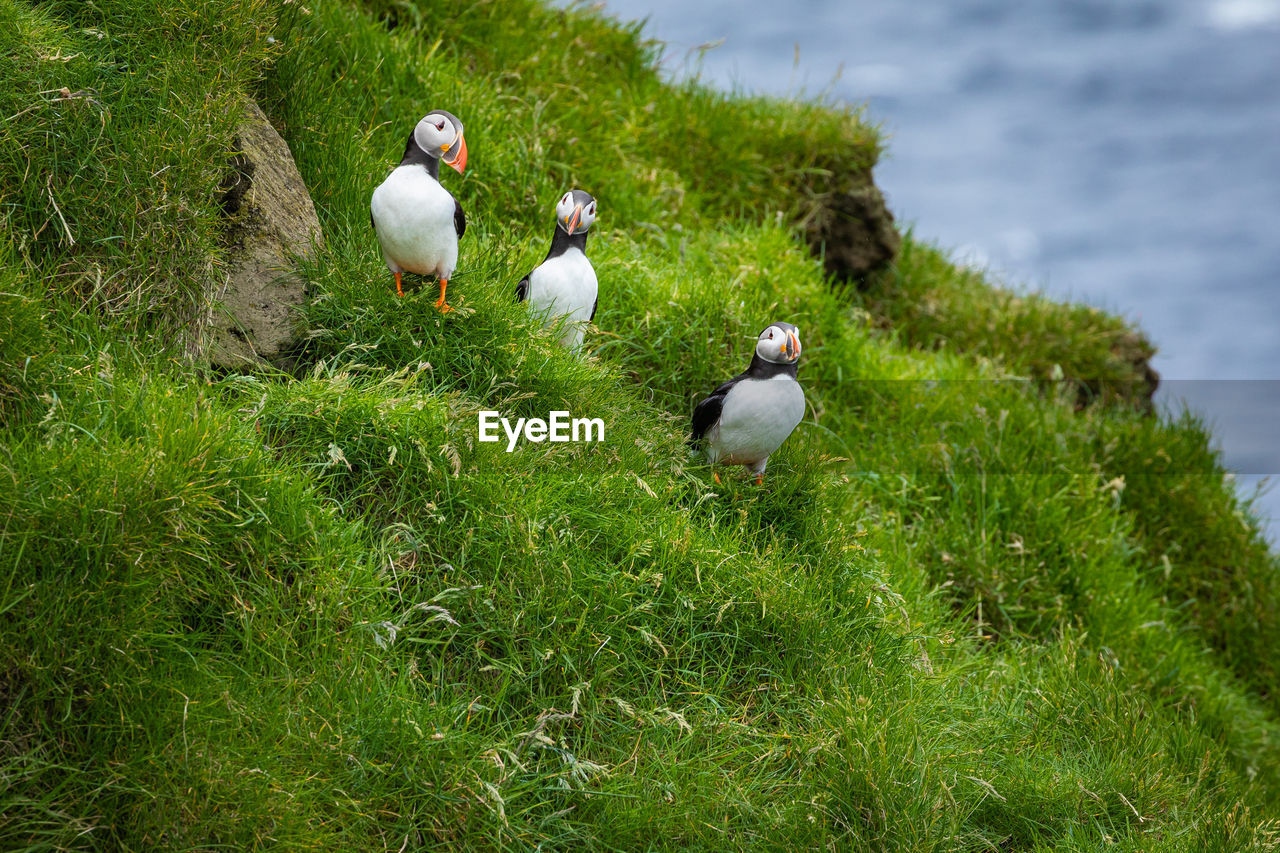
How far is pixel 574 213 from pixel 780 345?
1.28 metres

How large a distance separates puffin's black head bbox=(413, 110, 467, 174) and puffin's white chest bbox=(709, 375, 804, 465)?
1.69 metres

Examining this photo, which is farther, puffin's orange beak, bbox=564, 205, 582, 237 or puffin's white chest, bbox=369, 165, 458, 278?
puffin's orange beak, bbox=564, 205, 582, 237

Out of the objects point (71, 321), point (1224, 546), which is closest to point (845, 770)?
point (71, 321)

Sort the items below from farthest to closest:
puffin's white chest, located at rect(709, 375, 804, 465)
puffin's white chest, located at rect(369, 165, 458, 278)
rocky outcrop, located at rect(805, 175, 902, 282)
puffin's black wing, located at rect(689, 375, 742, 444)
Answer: rocky outcrop, located at rect(805, 175, 902, 282), puffin's black wing, located at rect(689, 375, 742, 444), puffin's white chest, located at rect(709, 375, 804, 465), puffin's white chest, located at rect(369, 165, 458, 278)

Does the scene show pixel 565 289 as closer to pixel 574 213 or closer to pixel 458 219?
pixel 574 213

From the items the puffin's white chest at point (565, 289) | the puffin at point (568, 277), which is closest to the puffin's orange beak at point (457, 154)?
the puffin at point (568, 277)

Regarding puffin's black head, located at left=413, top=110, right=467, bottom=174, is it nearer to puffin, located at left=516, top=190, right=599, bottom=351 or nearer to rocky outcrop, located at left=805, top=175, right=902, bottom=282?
puffin, located at left=516, top=190, right=599, bottom=351

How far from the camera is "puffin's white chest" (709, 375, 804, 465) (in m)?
4.47

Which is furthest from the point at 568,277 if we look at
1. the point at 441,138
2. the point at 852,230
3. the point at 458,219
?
the point at 852,230

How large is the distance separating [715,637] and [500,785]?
1.24m

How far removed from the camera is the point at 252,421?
158 inches

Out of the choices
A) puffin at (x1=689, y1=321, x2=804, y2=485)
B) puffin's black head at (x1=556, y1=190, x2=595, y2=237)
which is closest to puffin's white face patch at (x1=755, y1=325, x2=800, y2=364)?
puffin at (x1=689, y1=321, x2=804, y2=485)

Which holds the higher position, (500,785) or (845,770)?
(845,770)

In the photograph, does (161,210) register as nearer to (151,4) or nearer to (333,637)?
(151,4)
